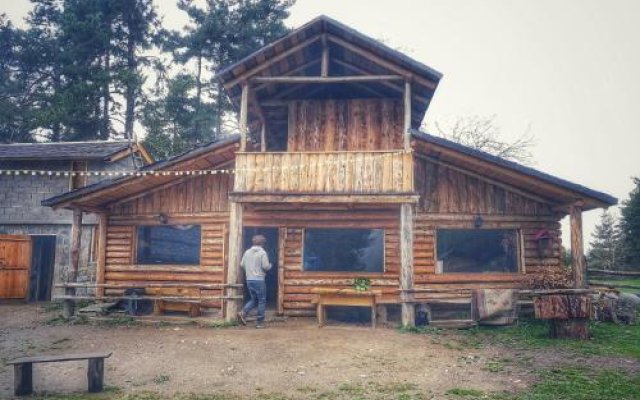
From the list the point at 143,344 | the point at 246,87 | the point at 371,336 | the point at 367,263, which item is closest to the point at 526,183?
the point at 367,263

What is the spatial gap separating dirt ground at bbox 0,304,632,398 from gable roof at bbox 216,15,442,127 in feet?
22.2

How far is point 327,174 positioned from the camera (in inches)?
455

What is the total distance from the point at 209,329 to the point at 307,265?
3.75 m

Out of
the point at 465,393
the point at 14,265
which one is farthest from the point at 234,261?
the point at 14,265

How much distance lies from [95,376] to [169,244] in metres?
8.32

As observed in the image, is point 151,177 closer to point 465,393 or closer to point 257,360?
point 257,360

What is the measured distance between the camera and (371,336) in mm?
10133

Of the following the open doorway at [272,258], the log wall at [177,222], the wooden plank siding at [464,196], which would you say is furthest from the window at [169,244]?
the wooden plank siding at [464,196]

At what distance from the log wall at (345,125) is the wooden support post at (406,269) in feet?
9.49

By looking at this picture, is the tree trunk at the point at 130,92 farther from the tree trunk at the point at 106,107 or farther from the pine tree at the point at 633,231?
the pine tree at the point at 633,231

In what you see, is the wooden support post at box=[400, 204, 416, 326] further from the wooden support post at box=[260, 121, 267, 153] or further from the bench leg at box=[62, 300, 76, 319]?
the bench leg at box=[62, 300, 76, 319]

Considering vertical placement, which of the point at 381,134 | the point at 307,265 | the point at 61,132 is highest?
the point at 61,132

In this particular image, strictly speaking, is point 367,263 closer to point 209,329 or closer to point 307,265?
point 307,265

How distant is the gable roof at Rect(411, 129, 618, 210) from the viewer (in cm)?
1138
